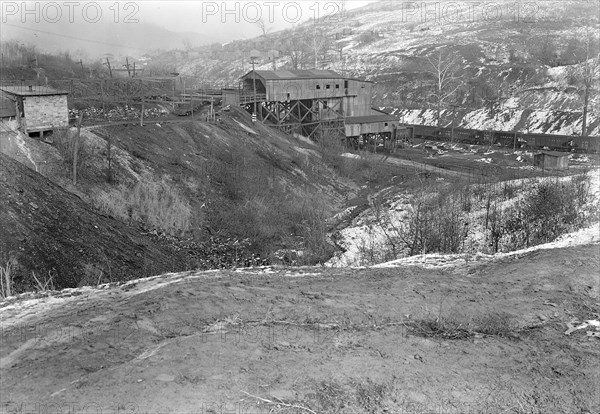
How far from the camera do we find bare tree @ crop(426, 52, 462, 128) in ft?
193

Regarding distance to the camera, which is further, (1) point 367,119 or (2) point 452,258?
(1) point 367,119

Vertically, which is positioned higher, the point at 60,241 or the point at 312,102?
the point at 312,102

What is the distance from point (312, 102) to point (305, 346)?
3876 cm

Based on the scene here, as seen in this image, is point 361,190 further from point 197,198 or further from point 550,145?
point 550,145

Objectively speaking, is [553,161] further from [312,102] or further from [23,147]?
[23,147]

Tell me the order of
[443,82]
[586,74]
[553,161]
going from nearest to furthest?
[553,161]
[586,74]
[443,82]

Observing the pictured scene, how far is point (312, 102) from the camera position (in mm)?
43531

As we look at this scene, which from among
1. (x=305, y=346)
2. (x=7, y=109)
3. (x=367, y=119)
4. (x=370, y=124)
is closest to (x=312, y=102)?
(x=367, y=119)

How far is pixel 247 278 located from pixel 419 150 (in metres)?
40.9

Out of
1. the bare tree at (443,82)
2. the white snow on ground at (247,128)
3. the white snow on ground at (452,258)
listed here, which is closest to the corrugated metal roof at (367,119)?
the white snow on ground at (247,128)

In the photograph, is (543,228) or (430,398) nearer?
(430,398)

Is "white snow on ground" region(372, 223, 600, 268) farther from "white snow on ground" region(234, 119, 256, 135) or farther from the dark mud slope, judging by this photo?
"white snow on ground" region(234, 119, 256, 135)

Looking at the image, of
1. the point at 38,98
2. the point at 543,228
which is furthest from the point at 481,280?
the point at 38,98

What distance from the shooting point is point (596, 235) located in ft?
37.6
